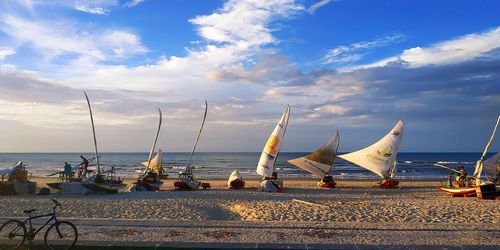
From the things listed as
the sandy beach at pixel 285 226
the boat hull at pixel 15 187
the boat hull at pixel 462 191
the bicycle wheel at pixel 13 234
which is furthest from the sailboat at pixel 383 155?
the bicycle wheel at pixel 13 234

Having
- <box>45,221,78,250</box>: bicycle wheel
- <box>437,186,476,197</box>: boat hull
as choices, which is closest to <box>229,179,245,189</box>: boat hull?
<box>437,186,476,197</box>: boat hull

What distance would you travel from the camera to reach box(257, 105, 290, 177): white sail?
26.1 m

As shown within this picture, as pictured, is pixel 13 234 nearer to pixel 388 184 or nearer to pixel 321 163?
pixel 321 163

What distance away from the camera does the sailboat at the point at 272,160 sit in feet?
83.0

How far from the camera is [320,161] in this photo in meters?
29.2

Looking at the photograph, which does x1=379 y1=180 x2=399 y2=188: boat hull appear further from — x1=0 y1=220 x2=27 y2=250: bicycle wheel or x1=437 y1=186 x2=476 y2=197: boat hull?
x1=0 y1=220 x2=27 y2=250: bicycle wheel

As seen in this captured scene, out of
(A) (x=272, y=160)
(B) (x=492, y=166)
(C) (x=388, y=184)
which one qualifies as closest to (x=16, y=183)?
(A) (x=272, y=160)

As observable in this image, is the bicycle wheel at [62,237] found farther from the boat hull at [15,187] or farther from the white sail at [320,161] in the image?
the white sail at [320,161]

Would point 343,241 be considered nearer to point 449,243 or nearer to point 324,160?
point 449,243

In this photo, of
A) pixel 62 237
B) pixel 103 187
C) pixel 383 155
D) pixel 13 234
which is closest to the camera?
pixel 13 234

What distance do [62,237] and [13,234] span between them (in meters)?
0.88

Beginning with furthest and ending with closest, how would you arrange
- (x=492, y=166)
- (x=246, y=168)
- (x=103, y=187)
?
(x=246, y=168) < (x=492, y=166) < (x=103, y=187)

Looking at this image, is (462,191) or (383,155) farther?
(383,155)

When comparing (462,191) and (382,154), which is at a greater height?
(382,154)
